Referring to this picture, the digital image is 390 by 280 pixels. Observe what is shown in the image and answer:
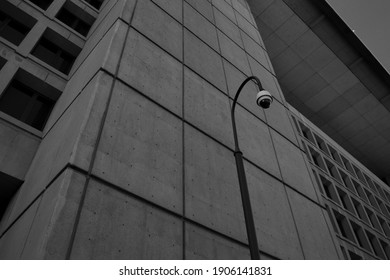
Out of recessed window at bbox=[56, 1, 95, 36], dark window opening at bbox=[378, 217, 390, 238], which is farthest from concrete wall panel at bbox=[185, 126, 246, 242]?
dark window opening at bbox=[378, 217, 390, 238]

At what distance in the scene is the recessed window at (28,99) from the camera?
10570 mm

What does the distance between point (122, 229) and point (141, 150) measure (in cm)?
210

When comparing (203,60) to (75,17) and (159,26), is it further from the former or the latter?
(75,17)

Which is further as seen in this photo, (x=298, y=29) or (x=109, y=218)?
(x=298, y=29)

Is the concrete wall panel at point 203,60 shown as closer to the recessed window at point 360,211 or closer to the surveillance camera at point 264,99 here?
the surveillance camera at point 264,99

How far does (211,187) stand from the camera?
9031 millimetres

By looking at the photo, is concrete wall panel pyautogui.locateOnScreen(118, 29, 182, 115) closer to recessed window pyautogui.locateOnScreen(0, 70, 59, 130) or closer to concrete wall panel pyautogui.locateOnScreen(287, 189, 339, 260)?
recessed window pyautogui.locateOnScreen(0, 70, 59, 130)

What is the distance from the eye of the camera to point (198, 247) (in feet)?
24.8

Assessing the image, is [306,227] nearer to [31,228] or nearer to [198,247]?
[198,247]

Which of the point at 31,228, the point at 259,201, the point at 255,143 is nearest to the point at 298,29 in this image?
the point at 255,143

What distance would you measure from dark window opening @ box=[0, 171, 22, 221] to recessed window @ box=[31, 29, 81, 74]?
5692 millimetres

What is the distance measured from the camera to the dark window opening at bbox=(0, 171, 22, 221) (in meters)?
8.66

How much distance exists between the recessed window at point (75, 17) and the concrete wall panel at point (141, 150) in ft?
26.8

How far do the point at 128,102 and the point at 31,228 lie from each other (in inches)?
148
